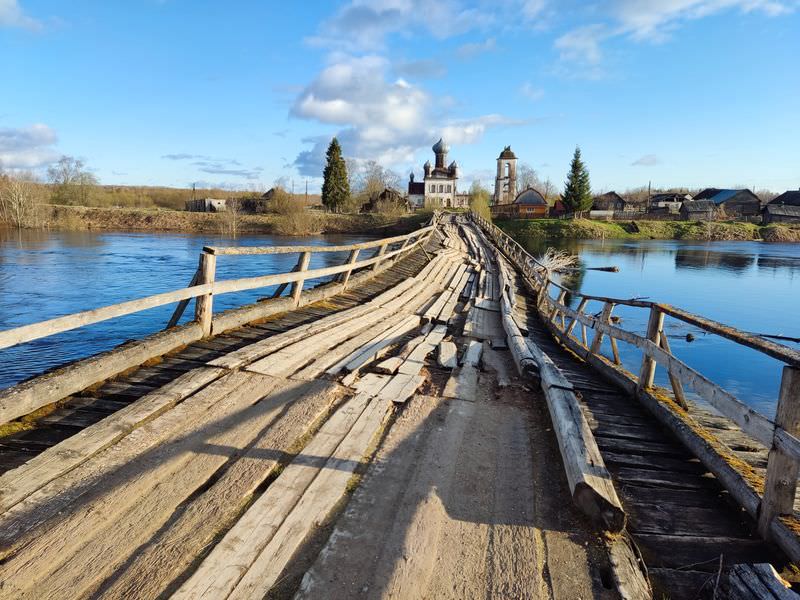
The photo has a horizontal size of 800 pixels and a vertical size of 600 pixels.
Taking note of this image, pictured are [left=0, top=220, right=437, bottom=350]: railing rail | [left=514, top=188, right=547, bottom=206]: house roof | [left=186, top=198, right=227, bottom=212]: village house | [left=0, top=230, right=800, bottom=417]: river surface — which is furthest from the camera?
[left=514, top=188, right=547, bottom=206]: house roof

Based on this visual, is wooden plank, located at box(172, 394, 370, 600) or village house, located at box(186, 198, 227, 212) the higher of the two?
village house, located at box(186, 198, 227, 212)

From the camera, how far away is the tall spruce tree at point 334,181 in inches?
2995

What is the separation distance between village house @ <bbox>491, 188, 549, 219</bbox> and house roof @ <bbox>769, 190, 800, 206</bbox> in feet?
136

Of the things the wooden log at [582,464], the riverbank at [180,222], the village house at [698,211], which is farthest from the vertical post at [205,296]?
the village house at [698,211]

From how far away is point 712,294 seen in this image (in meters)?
27.0

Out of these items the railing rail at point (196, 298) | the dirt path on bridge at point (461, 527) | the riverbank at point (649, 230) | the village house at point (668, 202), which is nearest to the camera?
the dirt path on bridge at point (461, 527)

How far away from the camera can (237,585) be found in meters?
2.39

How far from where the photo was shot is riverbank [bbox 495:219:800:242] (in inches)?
2628

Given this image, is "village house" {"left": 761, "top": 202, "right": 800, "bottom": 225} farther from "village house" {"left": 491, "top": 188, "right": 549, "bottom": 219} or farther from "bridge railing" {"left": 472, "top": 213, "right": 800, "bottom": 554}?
"bridge railing" {"left": 472, "top": 213, "right": 800, "bottom": 554}

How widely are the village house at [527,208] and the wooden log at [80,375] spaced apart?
80.3 meters

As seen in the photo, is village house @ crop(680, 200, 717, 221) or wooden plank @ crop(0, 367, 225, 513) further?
village house @ crop(680, 200, 717, 221)

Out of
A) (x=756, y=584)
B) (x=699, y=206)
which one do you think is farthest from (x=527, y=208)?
(x=756, y=584)

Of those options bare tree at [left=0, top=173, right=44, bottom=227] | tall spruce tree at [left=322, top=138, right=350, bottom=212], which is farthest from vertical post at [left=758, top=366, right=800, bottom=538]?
tall spruce tree at [left=322, top=138, right=350, bottom=212]

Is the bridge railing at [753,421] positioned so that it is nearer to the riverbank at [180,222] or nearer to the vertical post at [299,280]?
the vertical post at [299,280]
